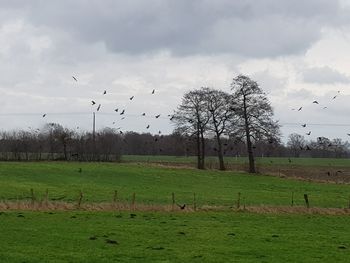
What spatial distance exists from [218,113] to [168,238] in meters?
76.1

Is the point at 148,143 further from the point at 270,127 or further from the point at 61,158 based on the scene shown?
the point at 270,127

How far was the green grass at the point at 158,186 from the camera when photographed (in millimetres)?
46969

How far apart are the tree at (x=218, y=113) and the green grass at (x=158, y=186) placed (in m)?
12.1

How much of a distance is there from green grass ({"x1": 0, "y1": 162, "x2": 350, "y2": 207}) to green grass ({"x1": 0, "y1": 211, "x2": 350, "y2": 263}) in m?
14.2

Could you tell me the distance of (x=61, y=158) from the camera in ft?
359

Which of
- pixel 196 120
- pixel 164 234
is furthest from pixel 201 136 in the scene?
pixel 164 234

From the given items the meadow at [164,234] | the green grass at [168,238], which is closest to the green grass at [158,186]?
the meadow at [164,234]

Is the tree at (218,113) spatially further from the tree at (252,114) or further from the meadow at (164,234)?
the meadow at (164,234)

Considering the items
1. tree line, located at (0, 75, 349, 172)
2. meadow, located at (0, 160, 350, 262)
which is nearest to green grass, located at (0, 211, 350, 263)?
meadow, located at (0, 160, 350, 262)

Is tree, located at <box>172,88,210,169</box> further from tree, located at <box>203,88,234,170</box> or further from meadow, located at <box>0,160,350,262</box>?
meadow, located at <box>0,160,350,262</box>

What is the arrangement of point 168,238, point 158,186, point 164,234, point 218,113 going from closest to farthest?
point 168,238
point 164,234
point 158,186
point 218,113

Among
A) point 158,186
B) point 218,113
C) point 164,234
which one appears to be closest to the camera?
point 164,234

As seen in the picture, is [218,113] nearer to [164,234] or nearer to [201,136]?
[201,136]

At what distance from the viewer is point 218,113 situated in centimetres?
9619
